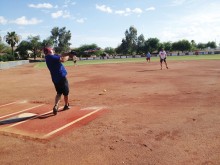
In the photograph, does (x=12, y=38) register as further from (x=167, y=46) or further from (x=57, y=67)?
(x=57, y=67)

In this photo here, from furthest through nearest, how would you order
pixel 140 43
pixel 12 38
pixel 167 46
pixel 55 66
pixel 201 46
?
pixel 201 46 → pixel 140 43 → pixel 167 46 → pixel 12 38 → pixel 55 66

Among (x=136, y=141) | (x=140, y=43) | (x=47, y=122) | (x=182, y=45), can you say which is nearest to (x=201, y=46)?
(x=182, y=45)

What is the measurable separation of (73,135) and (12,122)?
2.21 m

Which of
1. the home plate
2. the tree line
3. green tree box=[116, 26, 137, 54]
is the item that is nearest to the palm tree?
the tree line

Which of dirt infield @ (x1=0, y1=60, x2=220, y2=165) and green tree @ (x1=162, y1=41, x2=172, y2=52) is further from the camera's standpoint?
green tree @ (x1=162, y1=41, x2=172, y2=52)

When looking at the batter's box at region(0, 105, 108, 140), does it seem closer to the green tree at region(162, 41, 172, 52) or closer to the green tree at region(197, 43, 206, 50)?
the green tree at region(162, 41, 172, 52)

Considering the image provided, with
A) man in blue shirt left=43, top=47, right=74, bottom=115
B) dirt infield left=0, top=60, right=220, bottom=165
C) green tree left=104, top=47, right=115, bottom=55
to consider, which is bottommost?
dirt infield left=0, top=60, right=220, bottom=165

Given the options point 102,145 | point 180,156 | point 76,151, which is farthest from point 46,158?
point 180,156

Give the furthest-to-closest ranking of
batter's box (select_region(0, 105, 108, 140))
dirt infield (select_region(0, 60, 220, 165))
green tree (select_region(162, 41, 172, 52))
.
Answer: green tree (select_region(162, 41, 172, 52)) < batter's box (select_region(0, 105, 108, 140)) < dirt infield (select_region(0, 60, 220, 165))

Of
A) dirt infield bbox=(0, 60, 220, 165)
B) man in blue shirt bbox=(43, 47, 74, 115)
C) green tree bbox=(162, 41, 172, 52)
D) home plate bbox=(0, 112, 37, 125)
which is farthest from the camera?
green tree bbox=(162, 41, 172, 52)

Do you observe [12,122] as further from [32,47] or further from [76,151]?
[32,47]

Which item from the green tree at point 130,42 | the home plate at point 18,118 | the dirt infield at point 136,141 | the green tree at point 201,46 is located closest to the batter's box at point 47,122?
the home plate at point 18,118

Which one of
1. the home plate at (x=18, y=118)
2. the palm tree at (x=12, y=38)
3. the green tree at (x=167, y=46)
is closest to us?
the home plate at (x=18, y=118)

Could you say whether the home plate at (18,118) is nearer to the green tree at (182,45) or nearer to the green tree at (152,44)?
the green tree at (152,44)
